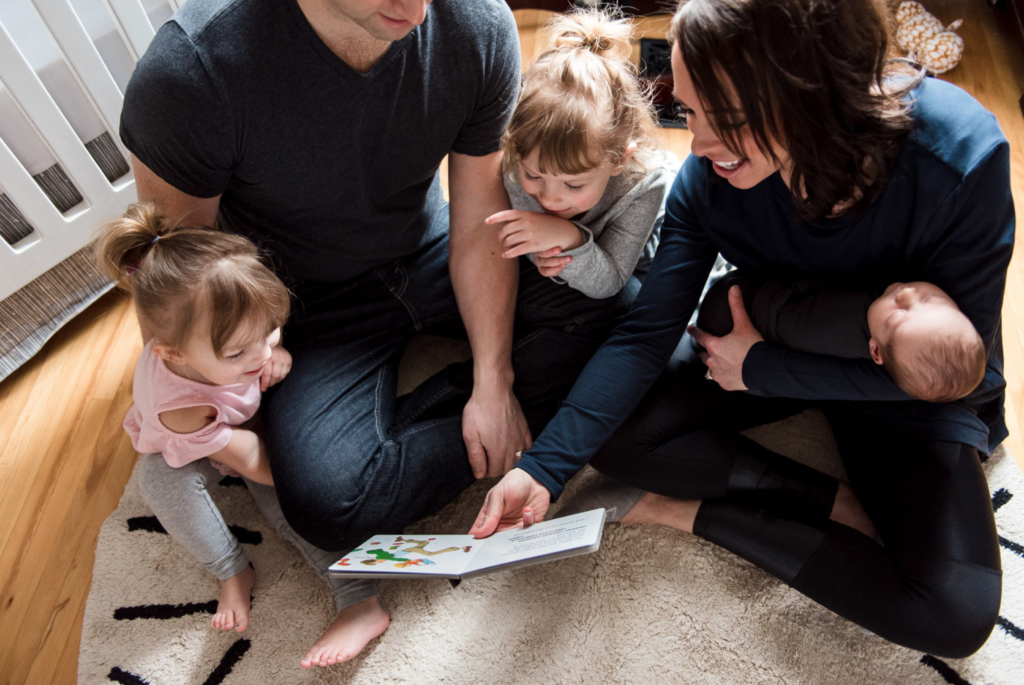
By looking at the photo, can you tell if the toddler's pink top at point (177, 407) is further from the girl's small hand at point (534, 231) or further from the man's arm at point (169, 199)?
the girl's small hand at point (534, 231)

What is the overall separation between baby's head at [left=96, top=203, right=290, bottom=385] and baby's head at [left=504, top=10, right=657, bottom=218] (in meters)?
0.45

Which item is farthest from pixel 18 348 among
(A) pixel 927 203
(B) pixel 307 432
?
(A) pixel 927 203

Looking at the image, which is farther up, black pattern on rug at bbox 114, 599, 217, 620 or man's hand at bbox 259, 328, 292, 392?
man's hand at bbox 259, 328, 292, 392

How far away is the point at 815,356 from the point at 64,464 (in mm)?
1467

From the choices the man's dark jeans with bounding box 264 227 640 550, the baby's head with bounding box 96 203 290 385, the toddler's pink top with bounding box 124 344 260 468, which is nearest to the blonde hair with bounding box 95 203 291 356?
the baby's head with bounding box 96 203 290 385

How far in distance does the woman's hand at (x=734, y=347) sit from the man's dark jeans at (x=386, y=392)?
206 mm

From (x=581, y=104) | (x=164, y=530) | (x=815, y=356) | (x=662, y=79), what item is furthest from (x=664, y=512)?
(x=662, y=79)

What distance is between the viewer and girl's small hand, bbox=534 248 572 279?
119 centimetres

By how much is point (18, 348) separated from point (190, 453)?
0.66 m

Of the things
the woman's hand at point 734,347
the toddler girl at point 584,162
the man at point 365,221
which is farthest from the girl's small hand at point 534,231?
the woman's hand at point 734,347

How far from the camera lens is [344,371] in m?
1.28

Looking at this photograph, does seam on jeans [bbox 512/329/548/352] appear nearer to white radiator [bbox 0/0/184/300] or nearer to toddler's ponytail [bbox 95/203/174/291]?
toddler's ponytail [bbox 95/203/174/291]

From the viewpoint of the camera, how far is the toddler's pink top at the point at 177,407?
1.14 meters

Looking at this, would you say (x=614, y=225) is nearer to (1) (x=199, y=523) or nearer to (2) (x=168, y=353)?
(2) (x=168, y=353)
